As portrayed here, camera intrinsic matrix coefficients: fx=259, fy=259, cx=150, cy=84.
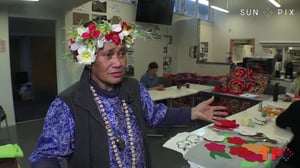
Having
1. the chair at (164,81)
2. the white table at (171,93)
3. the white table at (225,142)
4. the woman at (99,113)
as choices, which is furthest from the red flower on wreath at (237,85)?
the woman at (99,113)

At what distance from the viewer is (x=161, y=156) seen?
3398mm

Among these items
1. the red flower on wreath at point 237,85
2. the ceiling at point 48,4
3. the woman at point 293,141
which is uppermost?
the ceiling at point 48,4

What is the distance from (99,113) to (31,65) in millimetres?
5311

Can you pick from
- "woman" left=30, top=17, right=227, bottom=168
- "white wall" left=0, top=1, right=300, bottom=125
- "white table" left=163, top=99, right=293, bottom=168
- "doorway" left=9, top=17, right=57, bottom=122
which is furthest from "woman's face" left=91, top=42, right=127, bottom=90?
"doorway" left=9, top=17, right=57, bottom=122

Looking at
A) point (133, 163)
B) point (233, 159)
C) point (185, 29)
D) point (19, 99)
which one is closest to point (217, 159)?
point (233, 159)

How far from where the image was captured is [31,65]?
5.83 m

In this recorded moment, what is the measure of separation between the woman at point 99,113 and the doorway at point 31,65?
437 cm

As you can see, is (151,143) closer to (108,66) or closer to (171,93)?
(171,93)

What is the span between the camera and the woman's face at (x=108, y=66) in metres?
1.20

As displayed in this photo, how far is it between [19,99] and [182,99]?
3.79 metres

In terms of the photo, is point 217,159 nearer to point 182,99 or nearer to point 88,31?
point 88,31

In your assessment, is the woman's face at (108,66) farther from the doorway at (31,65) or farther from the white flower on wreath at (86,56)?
the doorway at (31,65)

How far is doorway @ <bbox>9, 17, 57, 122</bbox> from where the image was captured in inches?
205

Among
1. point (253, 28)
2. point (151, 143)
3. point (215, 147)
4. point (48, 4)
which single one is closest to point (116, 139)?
point (215, 147)
